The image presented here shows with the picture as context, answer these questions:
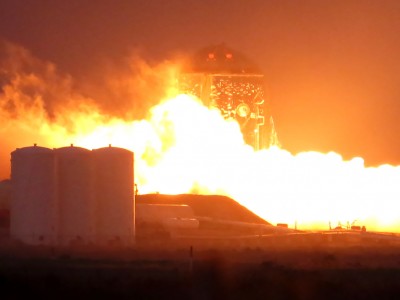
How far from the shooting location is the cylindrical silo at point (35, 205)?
298 ft

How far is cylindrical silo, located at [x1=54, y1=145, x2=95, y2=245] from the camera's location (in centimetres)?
9162

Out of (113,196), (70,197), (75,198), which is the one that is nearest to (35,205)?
(70,197)

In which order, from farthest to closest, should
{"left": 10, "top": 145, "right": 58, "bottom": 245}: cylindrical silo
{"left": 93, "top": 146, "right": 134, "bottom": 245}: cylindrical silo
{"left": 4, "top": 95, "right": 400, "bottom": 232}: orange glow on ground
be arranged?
{"left": 4, "top": 95, "right": 400, "bottom": 232}: orange glow on ground → {"left": 93, "top": 146, "right": 134, "bottom": 245}: cylindrical silo → {"left": 10, "top": 145, "right": 58, "bottom": 245}: cylindrical silo

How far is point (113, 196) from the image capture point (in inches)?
3681

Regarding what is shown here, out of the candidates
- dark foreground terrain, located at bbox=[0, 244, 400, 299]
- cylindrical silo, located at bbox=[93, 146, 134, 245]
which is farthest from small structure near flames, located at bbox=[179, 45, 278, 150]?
dark foreground terrain, located at bbox=[0, 244, 400, 299]

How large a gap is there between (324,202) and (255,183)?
6.26 metres

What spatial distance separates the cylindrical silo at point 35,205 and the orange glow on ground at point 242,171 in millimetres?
32770

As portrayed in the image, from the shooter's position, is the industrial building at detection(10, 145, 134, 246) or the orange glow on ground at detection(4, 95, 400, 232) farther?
the orange glow on ground at detection(4, 95, 400, 232)

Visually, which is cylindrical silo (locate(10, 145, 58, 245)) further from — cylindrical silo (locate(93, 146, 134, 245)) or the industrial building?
cylindrical silo (locate(93, 146, 134, 245))

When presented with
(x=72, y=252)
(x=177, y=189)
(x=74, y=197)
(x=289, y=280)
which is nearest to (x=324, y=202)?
(x=177, y=189)

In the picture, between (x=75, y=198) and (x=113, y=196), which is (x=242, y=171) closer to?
(x=113, y=196)

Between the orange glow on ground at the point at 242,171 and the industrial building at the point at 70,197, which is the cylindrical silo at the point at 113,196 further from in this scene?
the orange glow on ground at the point at 242,171

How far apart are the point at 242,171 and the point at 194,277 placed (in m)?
62.6

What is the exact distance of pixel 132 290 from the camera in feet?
201
